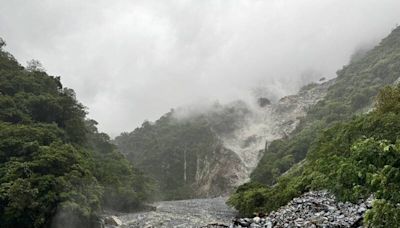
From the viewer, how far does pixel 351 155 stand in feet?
63.2

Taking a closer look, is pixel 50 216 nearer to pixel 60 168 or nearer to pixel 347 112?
pixel 60 168

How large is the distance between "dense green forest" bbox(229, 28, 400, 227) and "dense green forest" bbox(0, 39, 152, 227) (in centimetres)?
2137

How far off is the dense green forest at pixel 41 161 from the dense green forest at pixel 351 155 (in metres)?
21.4

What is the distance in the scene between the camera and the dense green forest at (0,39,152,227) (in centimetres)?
3931

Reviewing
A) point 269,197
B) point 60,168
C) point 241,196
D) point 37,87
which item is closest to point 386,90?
point 269,197

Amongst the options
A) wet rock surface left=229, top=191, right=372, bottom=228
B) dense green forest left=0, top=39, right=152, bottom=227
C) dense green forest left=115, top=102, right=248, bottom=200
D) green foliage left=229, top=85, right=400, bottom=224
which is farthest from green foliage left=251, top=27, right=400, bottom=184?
wet rock surface left=229, top=191, right=372, bottom=228

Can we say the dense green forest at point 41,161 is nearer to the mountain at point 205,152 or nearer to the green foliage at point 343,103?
the green foliage at point 343,103

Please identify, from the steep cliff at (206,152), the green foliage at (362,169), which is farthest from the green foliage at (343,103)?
the green foliage at (362,169)

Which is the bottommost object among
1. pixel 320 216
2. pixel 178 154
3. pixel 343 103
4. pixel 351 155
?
pixel 320 216

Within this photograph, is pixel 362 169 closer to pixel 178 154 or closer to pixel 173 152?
pixel 178 154

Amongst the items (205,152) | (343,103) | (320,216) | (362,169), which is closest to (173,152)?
(205,152)

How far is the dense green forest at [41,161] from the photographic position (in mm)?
39312

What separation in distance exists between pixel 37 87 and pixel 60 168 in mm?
27708

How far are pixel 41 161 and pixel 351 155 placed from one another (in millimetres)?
33300
